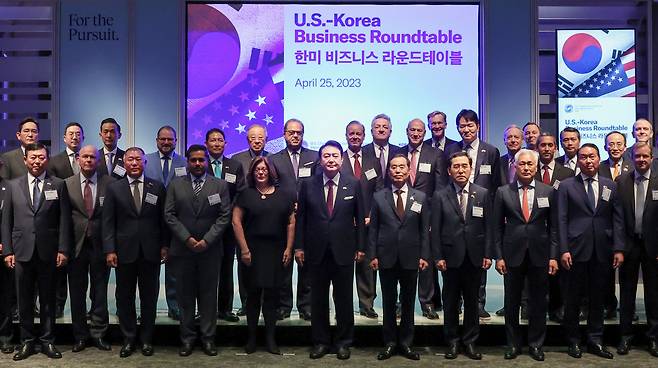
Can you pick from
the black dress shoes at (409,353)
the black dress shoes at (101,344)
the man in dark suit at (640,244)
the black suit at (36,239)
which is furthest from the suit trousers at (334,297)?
the man in dark suit at (640,244)

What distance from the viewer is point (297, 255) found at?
5219mm

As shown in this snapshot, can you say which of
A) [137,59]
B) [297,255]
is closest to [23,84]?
[137,59]

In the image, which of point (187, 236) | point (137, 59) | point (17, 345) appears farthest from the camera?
point (137, 59)

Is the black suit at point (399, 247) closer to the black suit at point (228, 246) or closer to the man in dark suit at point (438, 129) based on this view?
the man in dark suit at point (438, 129)

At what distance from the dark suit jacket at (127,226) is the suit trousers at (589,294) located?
2.91 m

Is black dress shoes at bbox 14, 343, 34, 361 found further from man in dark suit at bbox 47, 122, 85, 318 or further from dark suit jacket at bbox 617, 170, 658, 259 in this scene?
dark suit jacket at bbox 617, 170, 658, 259

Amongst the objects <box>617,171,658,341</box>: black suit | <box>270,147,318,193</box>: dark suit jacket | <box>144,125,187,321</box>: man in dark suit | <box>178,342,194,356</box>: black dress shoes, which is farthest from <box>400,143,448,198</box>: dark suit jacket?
<box>178,342,194,356</box>: black dress shoes

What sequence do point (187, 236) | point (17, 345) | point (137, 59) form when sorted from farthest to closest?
point (137, 59)
point (17, 345)
point (187, 236)

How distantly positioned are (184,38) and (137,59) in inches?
21.2

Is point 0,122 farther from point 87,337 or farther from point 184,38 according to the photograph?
point 87,337

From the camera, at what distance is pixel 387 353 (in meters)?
5.17

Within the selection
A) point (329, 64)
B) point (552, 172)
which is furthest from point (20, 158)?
point (552, 172)

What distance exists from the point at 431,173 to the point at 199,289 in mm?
2002

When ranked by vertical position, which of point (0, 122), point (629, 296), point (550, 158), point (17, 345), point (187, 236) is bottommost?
point (17, 345)
